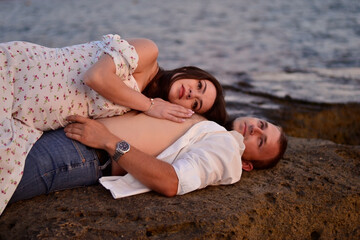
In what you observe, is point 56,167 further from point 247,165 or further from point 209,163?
point 247,165

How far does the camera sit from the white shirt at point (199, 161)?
2990 mm

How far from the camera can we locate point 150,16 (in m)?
16.3

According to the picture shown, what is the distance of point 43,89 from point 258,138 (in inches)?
67.7

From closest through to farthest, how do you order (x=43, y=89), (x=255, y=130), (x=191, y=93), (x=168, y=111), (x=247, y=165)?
(x=43, y=89), (x=168, y=111), (x=191, y=93), (x=255, y=130), (x=247, y=165)

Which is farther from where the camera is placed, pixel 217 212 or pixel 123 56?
pixel 123 56

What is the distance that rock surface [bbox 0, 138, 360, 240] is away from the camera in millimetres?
2648

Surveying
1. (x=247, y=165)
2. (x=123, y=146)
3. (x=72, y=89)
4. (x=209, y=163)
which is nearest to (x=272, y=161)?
(x=247, y=165)

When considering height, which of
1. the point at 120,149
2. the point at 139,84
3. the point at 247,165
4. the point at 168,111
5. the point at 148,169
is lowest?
the point at 247,165

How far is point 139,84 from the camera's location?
347 centimetres

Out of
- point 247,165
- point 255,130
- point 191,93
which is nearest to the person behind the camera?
point 191,93

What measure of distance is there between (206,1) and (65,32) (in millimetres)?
11523

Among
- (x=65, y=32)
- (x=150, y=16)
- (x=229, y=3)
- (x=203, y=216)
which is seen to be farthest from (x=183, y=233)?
(x=229, y=3)

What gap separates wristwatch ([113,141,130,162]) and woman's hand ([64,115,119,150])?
47 mm

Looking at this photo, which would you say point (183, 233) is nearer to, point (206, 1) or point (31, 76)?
point (31, 76)
